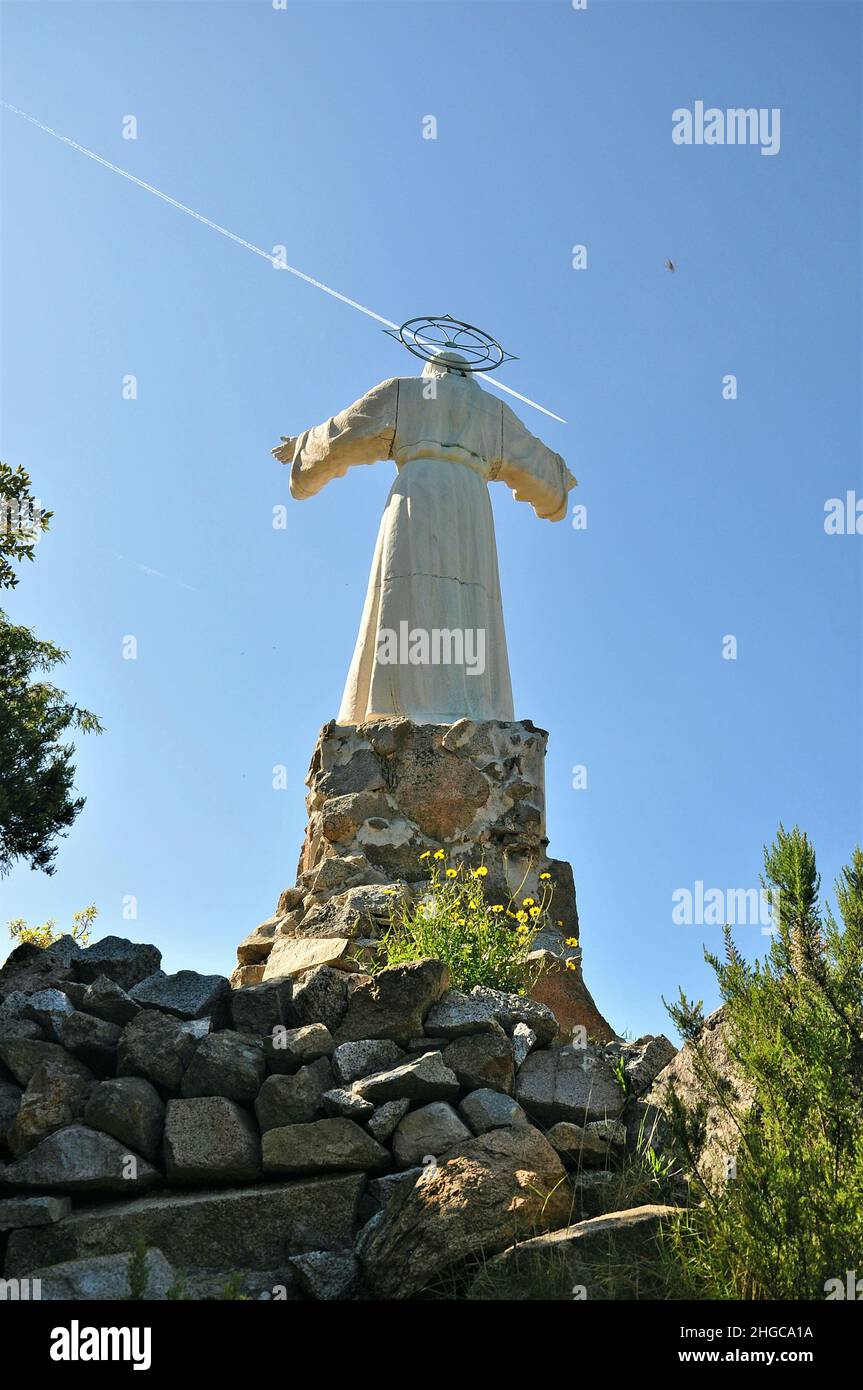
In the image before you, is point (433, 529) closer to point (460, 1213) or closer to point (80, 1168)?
point (80, 1168)

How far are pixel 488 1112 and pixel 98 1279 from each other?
5.65ft

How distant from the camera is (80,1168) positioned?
18.0ft

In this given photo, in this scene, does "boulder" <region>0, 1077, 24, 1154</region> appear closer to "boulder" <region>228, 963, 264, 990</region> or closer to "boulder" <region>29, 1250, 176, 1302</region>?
"boulder" <region>29, 1250, 176, 1302</region>

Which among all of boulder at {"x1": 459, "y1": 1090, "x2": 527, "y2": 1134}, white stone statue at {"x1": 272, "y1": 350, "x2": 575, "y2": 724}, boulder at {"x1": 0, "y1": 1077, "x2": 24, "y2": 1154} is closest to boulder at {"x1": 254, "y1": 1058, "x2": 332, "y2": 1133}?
boulder at {"x1": 459, "y1": 1090, "x2": 527, "y2": 1134}

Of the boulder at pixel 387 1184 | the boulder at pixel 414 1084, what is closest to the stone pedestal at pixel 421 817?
the boulder at pixel 414 1084

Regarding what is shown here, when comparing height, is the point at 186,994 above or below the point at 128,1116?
above

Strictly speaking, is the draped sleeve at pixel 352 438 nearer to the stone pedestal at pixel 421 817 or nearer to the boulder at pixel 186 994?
the stone pedestal at pixel 421 817

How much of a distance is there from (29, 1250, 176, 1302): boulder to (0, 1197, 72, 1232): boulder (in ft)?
1.59

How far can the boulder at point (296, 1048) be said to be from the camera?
5934 millimetres

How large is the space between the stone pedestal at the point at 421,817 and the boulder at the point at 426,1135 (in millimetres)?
3208

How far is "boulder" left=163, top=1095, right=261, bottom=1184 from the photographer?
5.53 m

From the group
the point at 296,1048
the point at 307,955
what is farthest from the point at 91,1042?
the point at 307,955
